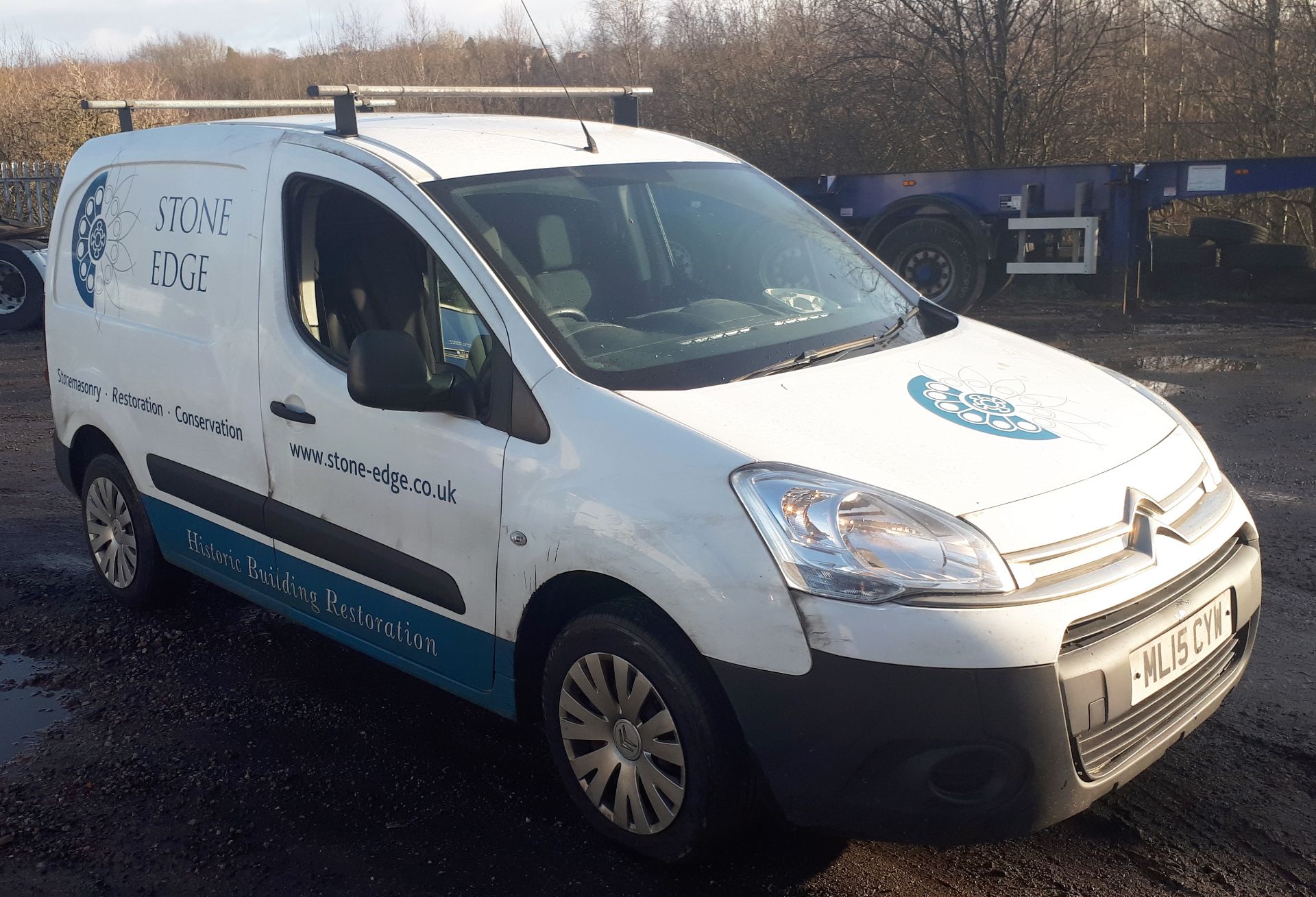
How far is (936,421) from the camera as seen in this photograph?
2854 mm

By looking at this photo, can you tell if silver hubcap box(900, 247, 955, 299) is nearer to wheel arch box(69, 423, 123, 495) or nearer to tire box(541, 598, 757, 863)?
wheel arch box(69, 423, 123, 495)

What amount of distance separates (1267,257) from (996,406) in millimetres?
12015

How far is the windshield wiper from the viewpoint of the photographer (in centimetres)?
308

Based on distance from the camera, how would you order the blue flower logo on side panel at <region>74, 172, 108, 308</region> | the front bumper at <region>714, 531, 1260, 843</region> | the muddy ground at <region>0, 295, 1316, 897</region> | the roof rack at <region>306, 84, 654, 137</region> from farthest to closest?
the blue flower logo on side panel at <region>74, 172, 108, 308</region>, the roof rack at <region>306, 84, 654, 137</region>, the muddy ground at <region>0, 295, 1316, 897</region>, the front bumper at <region>714, 531, 1260, 843</region>

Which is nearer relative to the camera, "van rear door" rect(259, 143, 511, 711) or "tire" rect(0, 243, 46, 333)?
"van rear door" rect(259, 143, 511, 711)

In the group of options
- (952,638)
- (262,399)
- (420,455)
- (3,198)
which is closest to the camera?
(952,638)

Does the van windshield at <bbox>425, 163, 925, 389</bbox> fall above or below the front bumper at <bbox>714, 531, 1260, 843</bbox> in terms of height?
above

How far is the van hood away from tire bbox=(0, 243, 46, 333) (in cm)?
1334

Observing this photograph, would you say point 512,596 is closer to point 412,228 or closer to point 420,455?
Answer: point 420,455

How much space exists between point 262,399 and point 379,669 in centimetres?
113

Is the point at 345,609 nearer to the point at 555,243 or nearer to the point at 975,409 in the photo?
the point at 555,243

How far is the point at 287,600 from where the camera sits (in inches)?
150

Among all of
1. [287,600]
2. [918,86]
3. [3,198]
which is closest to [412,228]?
[287,600]

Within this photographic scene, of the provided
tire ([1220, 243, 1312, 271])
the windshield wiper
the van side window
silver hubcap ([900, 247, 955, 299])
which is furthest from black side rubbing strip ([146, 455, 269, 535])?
tire ([1220, 243, 1312, 271])
